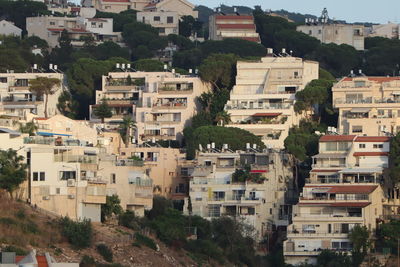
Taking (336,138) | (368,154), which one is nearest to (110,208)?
(368,154)

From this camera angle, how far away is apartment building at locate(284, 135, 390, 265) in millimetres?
89062

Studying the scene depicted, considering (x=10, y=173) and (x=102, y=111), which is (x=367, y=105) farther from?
(x=10, y=173)

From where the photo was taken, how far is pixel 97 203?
82438 mm

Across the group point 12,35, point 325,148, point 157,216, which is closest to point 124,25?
point 12,35

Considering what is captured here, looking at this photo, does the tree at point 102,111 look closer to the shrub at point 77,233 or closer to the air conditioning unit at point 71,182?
the air conditioning unit at point 71,182

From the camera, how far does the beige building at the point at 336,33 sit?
473 feet

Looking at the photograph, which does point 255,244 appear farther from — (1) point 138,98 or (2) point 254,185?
(1) point 138,98

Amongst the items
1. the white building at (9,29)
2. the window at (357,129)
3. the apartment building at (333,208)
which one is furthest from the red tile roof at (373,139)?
the white building at (9,29)

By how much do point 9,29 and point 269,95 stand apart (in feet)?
115

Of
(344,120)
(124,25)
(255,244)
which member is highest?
(124,25)

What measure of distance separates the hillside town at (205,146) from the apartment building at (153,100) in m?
0.10

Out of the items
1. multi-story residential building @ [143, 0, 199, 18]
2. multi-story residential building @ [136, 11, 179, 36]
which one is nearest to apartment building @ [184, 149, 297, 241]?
multi-story residential building @ [136, 11, 179, 36]

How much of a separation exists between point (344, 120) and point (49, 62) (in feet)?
93.0

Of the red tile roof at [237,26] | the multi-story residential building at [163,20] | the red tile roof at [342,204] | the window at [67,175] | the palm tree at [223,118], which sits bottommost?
the red tile roof at [342,204]
